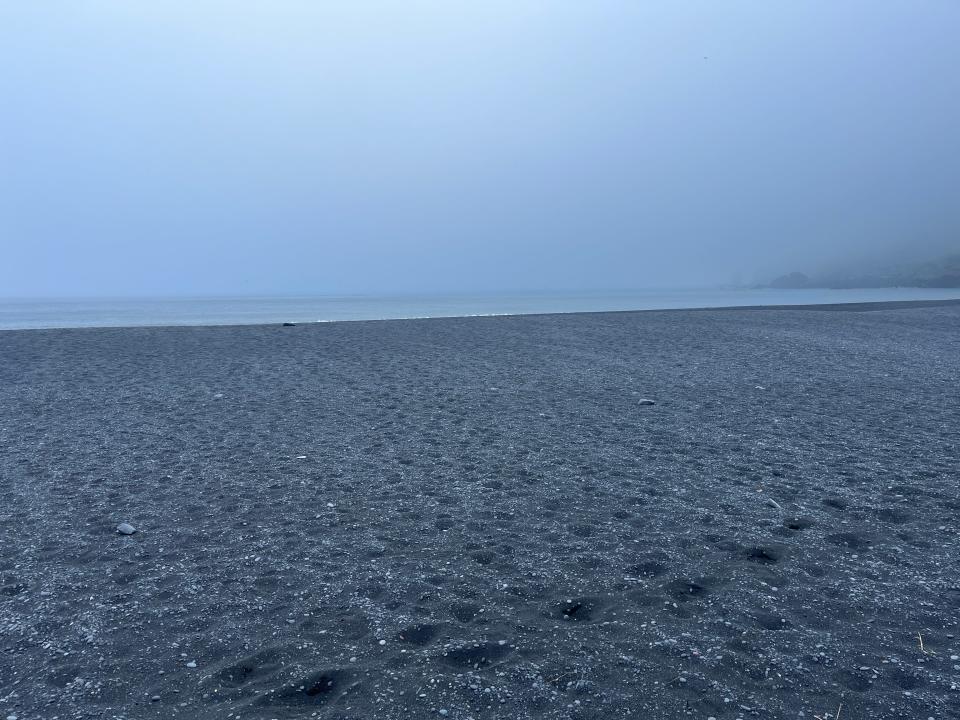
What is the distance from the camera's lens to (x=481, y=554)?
494 centimetres

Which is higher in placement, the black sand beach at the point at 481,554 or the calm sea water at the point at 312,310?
the calm sea water at the point at 312,310

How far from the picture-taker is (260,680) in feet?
11.3

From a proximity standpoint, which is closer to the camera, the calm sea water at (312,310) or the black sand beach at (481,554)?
the black sand beach at (481,554)

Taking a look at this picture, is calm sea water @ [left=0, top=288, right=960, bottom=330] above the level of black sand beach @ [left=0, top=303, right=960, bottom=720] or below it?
above

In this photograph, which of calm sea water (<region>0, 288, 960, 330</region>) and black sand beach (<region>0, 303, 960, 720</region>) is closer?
black sand beach (<region>0, 303, 960, 720</region>)

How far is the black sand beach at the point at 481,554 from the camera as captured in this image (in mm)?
3377

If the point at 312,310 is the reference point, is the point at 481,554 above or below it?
below

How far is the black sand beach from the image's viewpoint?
3377mm

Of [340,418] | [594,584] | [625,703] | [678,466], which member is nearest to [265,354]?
[340,418]

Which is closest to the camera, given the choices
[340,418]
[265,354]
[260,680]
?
[260,680]

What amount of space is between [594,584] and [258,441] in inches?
216

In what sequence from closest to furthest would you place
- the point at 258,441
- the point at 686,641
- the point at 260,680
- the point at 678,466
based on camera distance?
the point at 260,680, the point at 686,641, the point at 678,466, the point at 258,441

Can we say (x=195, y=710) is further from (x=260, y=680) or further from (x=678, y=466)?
(x=678, y=466)

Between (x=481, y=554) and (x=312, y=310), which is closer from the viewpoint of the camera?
(x=481, y=554)
